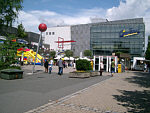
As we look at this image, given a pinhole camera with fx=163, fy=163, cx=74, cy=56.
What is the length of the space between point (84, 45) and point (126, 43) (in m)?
21.9

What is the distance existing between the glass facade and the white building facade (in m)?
16.8

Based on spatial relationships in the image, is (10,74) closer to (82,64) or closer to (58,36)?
(82,64)

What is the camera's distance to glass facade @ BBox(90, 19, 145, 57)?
68.6 metres

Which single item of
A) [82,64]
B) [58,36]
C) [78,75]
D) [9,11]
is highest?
[58,36]

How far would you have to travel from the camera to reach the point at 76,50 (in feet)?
287

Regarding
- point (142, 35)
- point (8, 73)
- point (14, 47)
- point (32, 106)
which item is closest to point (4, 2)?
point (14, 47)

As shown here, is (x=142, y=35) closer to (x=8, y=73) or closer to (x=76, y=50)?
(x=76, y=50)

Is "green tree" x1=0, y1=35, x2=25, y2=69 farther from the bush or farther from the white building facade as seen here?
the white building facade

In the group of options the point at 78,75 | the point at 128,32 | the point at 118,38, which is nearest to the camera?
the point at 78,75

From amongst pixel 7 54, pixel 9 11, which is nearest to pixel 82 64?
pixel 7 54

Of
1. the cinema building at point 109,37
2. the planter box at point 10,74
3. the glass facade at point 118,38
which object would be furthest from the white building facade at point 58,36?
the planter box at point 10,74

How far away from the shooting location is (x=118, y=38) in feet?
238

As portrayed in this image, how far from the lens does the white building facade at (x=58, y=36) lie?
9100 centimetres

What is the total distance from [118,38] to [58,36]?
36.5 meters
